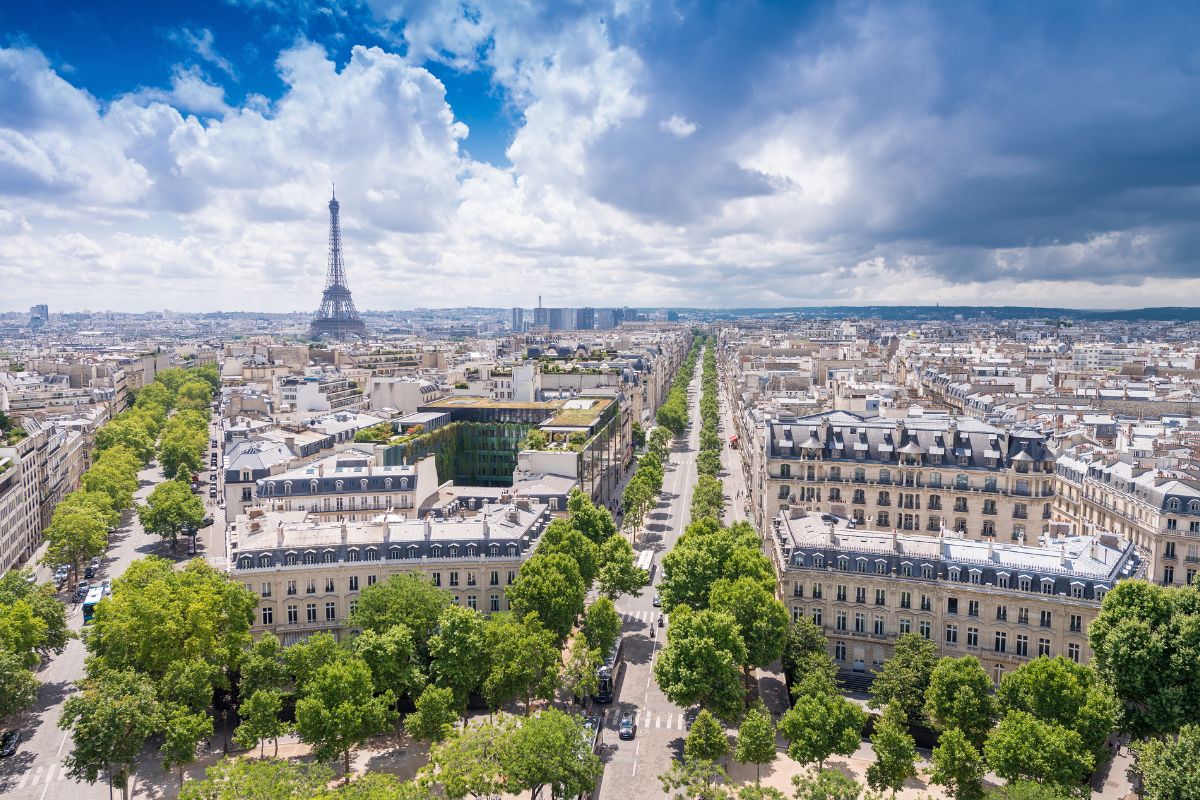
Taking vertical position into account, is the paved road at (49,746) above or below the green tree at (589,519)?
below

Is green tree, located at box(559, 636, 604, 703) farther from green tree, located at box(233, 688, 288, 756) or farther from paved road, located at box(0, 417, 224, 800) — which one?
paved road, located at box(0, 417, 224, 800)

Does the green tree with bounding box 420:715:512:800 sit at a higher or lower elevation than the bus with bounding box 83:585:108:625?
higher

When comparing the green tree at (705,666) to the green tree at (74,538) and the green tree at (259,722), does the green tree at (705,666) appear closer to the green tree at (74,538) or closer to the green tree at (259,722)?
the green tree at (259,722)

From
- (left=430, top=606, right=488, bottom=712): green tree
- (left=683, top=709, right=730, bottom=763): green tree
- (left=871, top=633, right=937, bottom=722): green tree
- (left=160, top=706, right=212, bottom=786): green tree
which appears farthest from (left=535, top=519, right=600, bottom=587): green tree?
(left=160, top=706, right=212, bottom=786): green tree

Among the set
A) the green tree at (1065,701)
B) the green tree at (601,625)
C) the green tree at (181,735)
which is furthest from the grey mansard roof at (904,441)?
the green tree at (181,735)

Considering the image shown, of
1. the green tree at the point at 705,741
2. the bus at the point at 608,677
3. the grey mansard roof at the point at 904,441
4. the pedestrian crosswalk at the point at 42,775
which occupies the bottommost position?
the pedestrian crosswalk at the point at 42,775

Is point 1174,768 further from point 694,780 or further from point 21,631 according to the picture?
point 21,631
